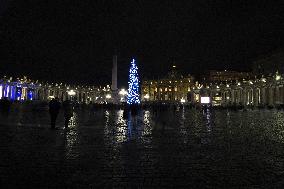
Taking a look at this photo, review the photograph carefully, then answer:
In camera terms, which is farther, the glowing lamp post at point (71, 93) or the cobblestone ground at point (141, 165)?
the glowing lamp post at point (71, 93)

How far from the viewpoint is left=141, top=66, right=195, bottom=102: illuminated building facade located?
15238cm

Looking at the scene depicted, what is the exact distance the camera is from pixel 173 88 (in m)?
156

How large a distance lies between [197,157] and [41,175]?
3755 millimetres

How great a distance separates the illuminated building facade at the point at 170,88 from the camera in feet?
500

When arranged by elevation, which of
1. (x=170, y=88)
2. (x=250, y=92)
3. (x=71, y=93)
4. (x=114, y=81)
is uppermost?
(x=170, y=88)

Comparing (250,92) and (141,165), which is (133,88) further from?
(141,165)

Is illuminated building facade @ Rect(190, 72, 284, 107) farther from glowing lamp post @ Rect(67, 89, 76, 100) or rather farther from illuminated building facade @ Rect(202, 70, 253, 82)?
glowing lamp post @ Rect(67, 89, 76, 100)

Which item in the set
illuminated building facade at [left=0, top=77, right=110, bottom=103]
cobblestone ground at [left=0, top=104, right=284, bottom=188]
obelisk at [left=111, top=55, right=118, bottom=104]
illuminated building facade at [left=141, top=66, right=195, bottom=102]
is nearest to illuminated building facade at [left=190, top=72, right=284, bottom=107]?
illuminated building facade at [left=141, top=66, right=195, bottom=102]

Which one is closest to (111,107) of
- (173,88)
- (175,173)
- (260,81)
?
(260,81)

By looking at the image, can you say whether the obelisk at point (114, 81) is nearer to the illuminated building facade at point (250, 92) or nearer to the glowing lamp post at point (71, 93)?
the illuminated building facade at point (250, 92)

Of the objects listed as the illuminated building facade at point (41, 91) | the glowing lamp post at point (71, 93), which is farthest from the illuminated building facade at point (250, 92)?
the glowing lamp post at point (71, 93)

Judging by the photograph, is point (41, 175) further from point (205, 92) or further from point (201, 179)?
point (205, 92)

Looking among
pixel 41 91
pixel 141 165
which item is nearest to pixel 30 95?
pixel 41 91

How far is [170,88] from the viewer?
513 ft
